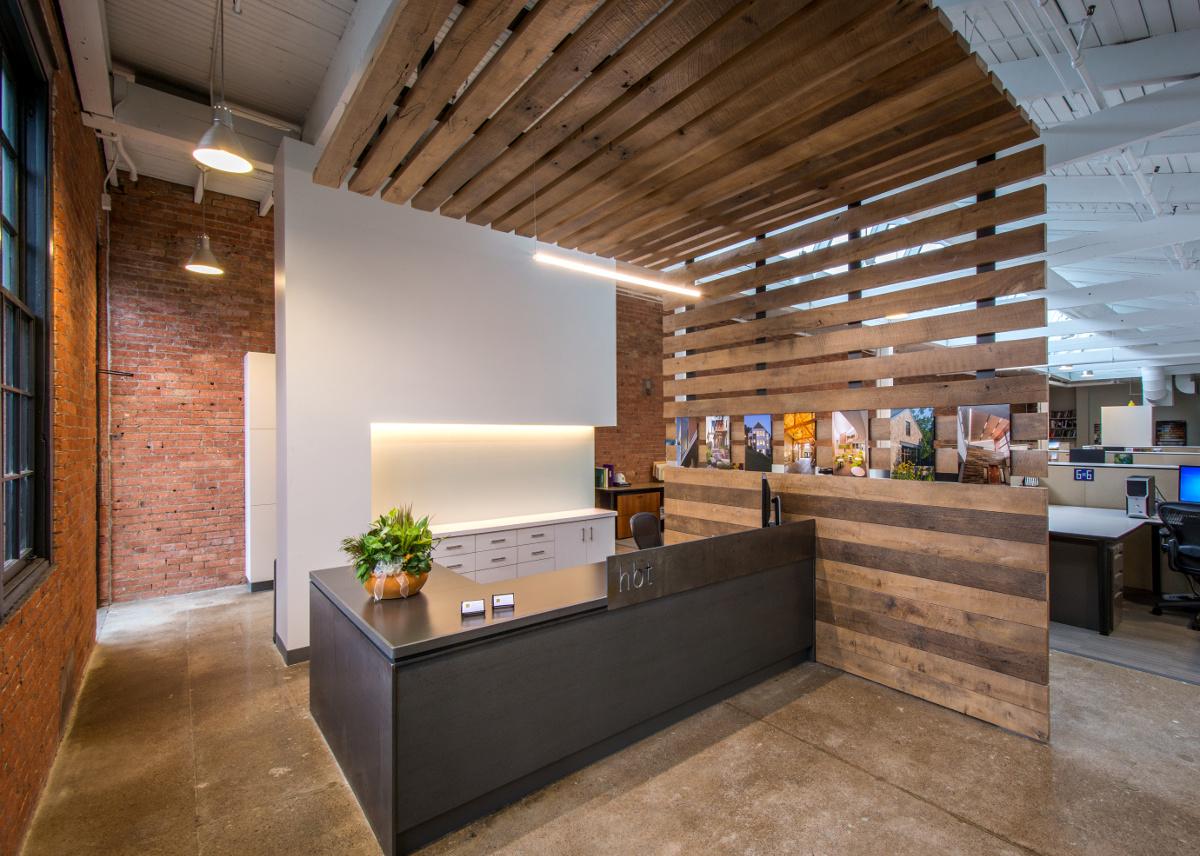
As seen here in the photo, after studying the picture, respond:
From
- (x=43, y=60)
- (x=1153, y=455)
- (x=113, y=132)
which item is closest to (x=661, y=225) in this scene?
(x=43, y=60)

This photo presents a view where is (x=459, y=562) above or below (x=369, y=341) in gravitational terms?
below

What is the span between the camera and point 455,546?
4.99m

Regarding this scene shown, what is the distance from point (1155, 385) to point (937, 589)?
19.3 meters

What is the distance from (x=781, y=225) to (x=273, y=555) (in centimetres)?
603

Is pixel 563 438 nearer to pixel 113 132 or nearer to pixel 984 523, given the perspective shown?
pixel 984 523

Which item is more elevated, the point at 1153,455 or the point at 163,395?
the point at 163,395

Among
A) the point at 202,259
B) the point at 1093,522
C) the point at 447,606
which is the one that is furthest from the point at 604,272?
the point at 1093,522

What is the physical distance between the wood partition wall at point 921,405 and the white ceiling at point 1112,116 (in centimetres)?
143

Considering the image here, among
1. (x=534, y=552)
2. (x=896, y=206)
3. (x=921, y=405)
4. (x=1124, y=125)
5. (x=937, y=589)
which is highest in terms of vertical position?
(x=1124, y=125)

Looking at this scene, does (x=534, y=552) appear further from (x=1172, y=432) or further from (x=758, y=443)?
(x=1172, y=432)

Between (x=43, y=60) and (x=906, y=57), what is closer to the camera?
(x=906, y=57)

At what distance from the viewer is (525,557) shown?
557cm

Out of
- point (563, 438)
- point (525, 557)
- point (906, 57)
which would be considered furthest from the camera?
point (563, 438)

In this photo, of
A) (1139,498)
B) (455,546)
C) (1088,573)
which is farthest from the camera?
(1139,498)
